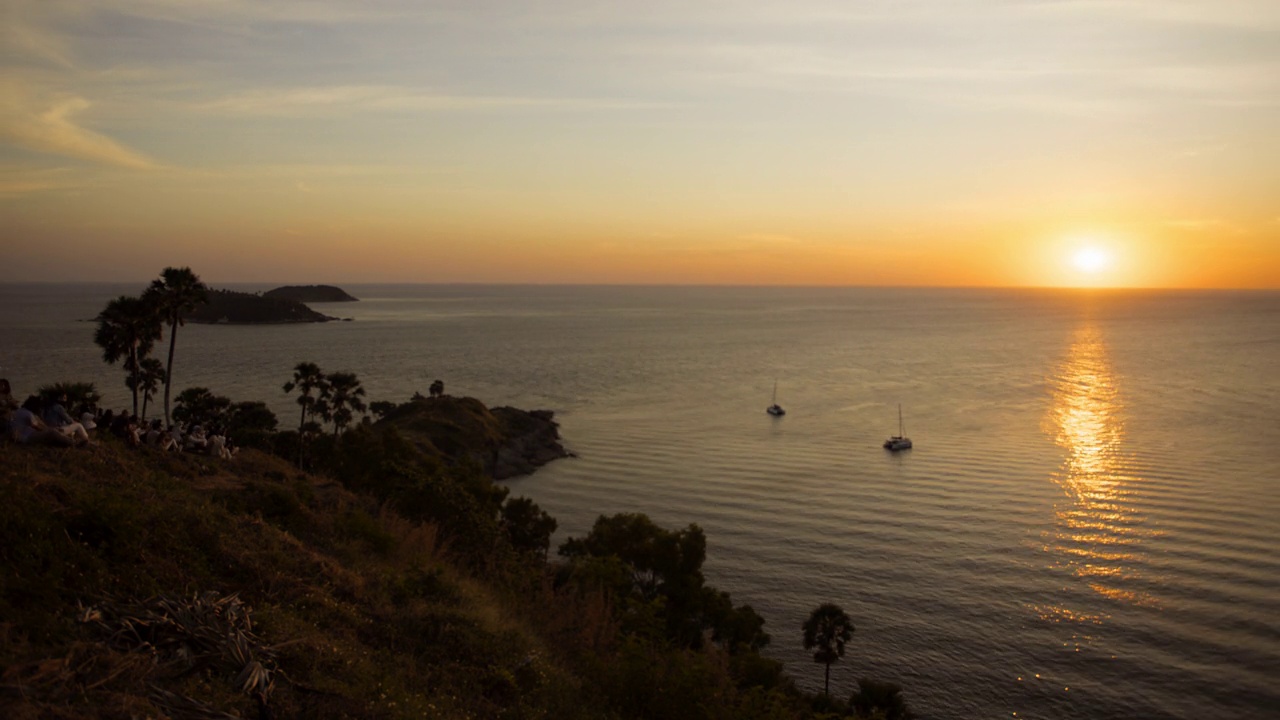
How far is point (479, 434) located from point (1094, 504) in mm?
50145

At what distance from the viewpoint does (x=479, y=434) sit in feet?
236

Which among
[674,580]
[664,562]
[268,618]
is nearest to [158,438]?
[268,618]

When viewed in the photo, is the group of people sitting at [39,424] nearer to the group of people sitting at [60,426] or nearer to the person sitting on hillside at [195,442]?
the group of people sitting at [60,426]

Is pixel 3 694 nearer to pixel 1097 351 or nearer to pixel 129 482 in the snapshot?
pixel 129 482

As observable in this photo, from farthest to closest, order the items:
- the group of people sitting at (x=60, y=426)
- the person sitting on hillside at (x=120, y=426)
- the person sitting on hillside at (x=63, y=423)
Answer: the person sitting on hillside at (x=120, y=426)
the person sitting on hillside at (x=63, y=423)
the group of people sitting at (x=60, y=426)

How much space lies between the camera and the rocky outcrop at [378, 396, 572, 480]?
2670 inches

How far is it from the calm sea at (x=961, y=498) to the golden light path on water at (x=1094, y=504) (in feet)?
0.72

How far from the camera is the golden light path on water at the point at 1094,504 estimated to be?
4306 centimetres

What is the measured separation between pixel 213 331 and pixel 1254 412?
197m

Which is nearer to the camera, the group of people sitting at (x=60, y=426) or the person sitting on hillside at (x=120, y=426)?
the group of people sitting at (x=60, y=426)

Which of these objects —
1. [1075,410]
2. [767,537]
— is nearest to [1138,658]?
[767,537]

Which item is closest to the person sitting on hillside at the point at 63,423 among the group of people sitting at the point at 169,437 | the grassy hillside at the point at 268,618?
the grassy hillside at the point at 268,618

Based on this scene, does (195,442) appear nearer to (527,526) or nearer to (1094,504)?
(527,526)

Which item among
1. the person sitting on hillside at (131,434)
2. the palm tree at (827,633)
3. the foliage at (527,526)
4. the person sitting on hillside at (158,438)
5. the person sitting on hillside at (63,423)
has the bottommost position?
the palm tree at (827,633)
